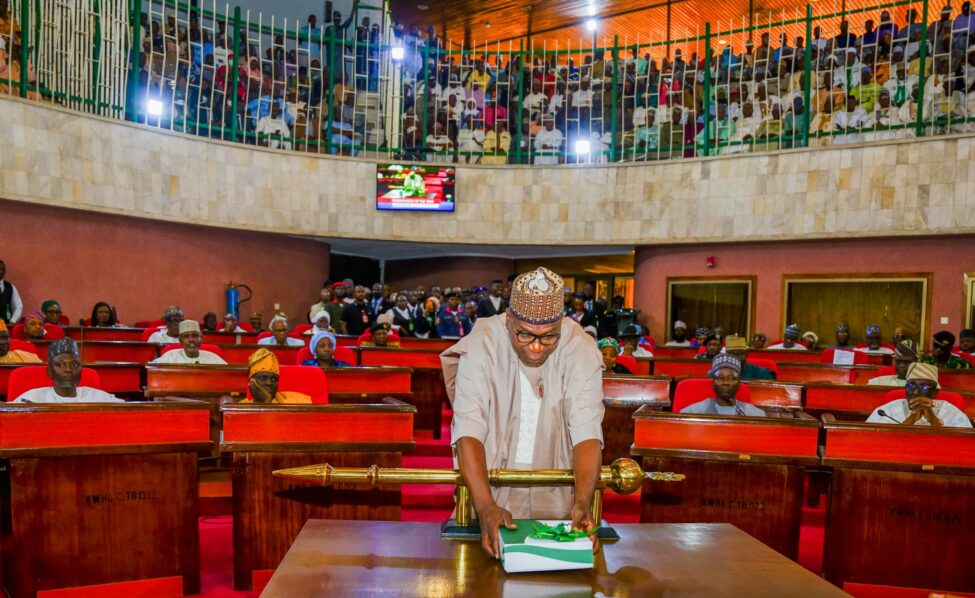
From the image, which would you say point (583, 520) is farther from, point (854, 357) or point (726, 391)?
point (854, 357)

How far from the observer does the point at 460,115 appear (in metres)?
11.9

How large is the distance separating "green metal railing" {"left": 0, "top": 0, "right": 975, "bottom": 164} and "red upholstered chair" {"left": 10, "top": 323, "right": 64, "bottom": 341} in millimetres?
3436

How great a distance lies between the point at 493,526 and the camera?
5.35ft

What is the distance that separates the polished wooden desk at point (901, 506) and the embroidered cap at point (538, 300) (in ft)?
7.60

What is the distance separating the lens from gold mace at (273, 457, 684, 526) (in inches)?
65.0

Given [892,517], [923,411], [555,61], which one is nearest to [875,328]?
[923,411]

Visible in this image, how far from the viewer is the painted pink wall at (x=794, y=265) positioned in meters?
9.41

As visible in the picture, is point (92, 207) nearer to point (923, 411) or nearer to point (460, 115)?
point (460, 115)

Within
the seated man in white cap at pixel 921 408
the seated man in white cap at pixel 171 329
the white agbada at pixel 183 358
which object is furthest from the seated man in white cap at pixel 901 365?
the seated man in white cap at pixel 171 329

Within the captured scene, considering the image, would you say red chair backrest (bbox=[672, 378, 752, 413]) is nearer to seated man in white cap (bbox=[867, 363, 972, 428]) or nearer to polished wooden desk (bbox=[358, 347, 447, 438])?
seated man in white cap (bbox=[867, 363, 972, 428])

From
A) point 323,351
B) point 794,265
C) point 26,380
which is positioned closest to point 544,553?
point 26,380

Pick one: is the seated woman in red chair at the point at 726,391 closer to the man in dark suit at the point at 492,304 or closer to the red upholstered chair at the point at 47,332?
the red upholstered chair at the point at 47,332

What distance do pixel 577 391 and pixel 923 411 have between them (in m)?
2.88

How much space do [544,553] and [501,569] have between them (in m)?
0.11
